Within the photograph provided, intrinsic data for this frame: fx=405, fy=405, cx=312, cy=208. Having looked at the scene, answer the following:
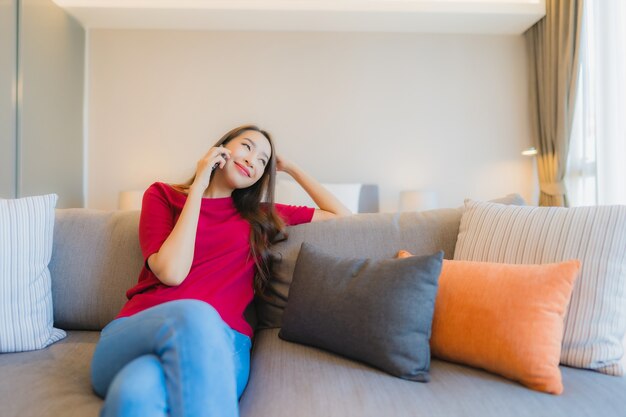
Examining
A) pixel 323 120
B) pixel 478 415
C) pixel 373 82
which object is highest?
pixel 373 82

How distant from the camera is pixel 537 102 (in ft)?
11.6

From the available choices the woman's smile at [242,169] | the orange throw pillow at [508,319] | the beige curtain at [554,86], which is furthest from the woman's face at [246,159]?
the beige curtain at [554,86]

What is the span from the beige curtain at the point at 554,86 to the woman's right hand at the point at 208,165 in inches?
105

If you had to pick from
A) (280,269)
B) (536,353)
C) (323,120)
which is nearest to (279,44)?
(323,120)

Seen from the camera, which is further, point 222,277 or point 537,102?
point 537,102

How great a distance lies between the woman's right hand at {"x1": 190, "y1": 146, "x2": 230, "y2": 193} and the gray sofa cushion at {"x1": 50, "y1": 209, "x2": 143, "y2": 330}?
34 centimetres

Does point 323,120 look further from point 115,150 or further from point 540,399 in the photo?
point 540,399

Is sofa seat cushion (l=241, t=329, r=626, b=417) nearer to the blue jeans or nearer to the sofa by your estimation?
the sofa

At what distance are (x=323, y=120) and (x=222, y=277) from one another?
2.65m

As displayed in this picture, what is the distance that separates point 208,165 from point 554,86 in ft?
9.82

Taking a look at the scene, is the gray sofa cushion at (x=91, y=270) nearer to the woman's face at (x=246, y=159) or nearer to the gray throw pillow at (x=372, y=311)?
the woman's face at (x=246, y=159)

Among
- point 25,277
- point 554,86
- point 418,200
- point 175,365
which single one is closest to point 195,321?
point 175,365

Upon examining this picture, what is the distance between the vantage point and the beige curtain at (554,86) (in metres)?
2.87

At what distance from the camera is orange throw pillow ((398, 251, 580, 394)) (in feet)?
3.08
